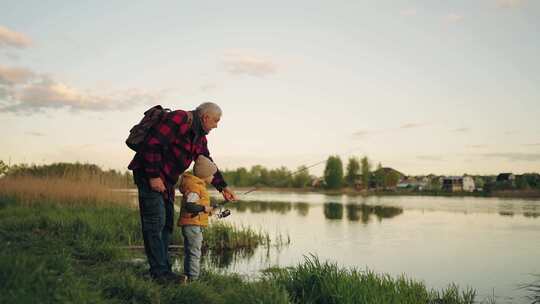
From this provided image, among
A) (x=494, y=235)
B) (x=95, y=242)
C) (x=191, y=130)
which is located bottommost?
(x=494, y=235)

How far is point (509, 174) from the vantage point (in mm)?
93250

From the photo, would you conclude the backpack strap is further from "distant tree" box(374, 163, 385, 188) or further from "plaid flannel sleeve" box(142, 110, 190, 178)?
"distant tree" box(374, 163, 385, 188)

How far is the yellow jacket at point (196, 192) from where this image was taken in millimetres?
4492

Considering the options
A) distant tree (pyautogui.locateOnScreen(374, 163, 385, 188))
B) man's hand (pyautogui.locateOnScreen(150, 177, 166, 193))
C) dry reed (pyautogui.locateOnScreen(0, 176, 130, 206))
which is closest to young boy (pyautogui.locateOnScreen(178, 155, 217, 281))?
man's hand (pyautogui.locateOnScreen(150, 177, 166, 193))

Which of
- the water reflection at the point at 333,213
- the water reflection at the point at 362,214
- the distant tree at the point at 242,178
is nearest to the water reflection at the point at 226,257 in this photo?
the water reflection at the point at 362,214

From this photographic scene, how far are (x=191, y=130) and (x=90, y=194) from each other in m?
9.91

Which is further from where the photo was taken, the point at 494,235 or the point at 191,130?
the point at 494,235

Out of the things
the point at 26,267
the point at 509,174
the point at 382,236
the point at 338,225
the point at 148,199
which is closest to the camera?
the point at 26,267

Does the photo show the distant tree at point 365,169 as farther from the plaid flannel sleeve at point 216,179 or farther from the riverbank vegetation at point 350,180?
the plaid flannel sleeve at point 216,179

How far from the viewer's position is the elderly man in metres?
4.16

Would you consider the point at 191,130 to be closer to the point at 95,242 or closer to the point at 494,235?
the point at 95,242

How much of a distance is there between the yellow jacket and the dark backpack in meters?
0.61

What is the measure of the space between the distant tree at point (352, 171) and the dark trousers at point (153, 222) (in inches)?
3144

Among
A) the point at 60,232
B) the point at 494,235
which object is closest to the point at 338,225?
the point at 494,235
